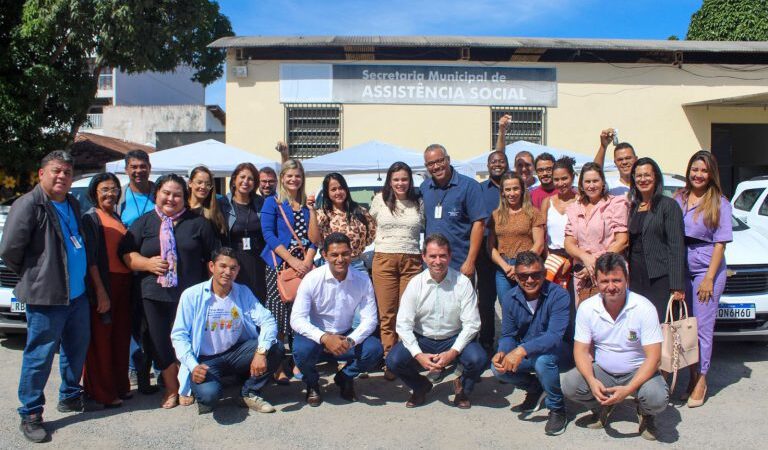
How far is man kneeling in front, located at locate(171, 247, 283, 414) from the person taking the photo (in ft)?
14.3

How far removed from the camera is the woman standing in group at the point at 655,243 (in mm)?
4535

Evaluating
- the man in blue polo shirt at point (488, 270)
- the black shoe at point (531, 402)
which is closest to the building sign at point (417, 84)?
the man in blue polo shirt at point (488, 270)

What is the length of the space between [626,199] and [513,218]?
0.92 m

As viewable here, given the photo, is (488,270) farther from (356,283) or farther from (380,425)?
(380,425)

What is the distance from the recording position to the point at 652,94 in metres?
13.4

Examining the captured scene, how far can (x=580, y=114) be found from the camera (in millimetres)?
13281

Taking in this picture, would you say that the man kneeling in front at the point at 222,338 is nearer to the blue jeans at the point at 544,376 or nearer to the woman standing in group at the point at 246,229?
the woman standing in group at the point at 246,229

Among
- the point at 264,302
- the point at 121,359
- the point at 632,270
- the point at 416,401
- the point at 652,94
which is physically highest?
the point at 652,94

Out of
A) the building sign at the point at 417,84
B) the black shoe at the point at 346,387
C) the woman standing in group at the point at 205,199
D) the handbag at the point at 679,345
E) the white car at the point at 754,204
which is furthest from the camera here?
the building sign at the point at 417,84

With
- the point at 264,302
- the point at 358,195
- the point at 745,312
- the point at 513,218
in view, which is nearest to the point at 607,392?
the point at 513,218

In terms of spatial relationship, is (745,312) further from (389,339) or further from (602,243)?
(389,339)

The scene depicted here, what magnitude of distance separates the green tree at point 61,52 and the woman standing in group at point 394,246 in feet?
32.2

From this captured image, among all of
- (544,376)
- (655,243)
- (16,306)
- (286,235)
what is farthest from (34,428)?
Answer: (655,243)

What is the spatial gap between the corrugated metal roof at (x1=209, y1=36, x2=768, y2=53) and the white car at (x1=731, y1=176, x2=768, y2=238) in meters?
4.46
